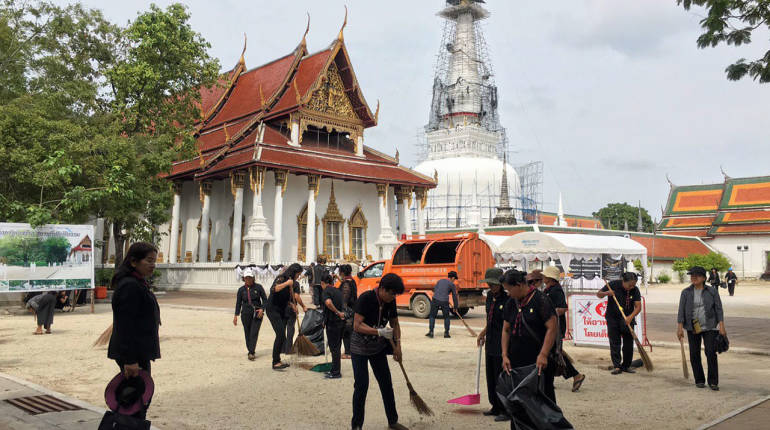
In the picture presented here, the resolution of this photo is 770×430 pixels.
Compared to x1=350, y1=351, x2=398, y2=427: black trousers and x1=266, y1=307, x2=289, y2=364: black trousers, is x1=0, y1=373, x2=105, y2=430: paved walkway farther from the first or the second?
x1=266, y1=307, x2=289, y2=364: black trousers

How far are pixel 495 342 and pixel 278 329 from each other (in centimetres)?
374

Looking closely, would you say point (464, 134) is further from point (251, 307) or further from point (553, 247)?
point (251, 307)

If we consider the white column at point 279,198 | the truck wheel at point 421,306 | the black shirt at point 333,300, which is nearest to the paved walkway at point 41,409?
the black shirt at point 333,300

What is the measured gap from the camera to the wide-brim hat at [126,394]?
4.04 meters

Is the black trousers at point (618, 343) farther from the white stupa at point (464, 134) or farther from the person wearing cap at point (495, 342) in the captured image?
the white stupa at point (464, 134)

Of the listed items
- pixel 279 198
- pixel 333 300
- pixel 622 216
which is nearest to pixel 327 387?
pixel 333 300

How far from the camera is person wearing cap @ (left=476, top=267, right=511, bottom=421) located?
6215mm

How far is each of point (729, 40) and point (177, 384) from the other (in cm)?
829

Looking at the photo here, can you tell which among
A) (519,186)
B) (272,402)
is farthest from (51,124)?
(519,186)

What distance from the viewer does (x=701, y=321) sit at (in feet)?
24.7

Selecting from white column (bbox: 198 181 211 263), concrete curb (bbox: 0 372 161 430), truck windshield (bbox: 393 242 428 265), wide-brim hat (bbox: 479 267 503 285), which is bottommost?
concrete curb (bbox: 0 372 161 430)

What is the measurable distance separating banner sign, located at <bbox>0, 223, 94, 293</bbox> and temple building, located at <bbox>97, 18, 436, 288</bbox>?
11.1 metres

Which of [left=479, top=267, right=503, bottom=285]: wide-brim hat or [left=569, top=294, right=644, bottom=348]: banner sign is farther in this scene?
[left=569, top=294, right=644, bottom=348]: banner sign

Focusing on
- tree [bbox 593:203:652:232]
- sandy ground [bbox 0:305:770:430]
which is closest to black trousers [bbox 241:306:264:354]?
sandy ground [bbox 0:305:770:430]
